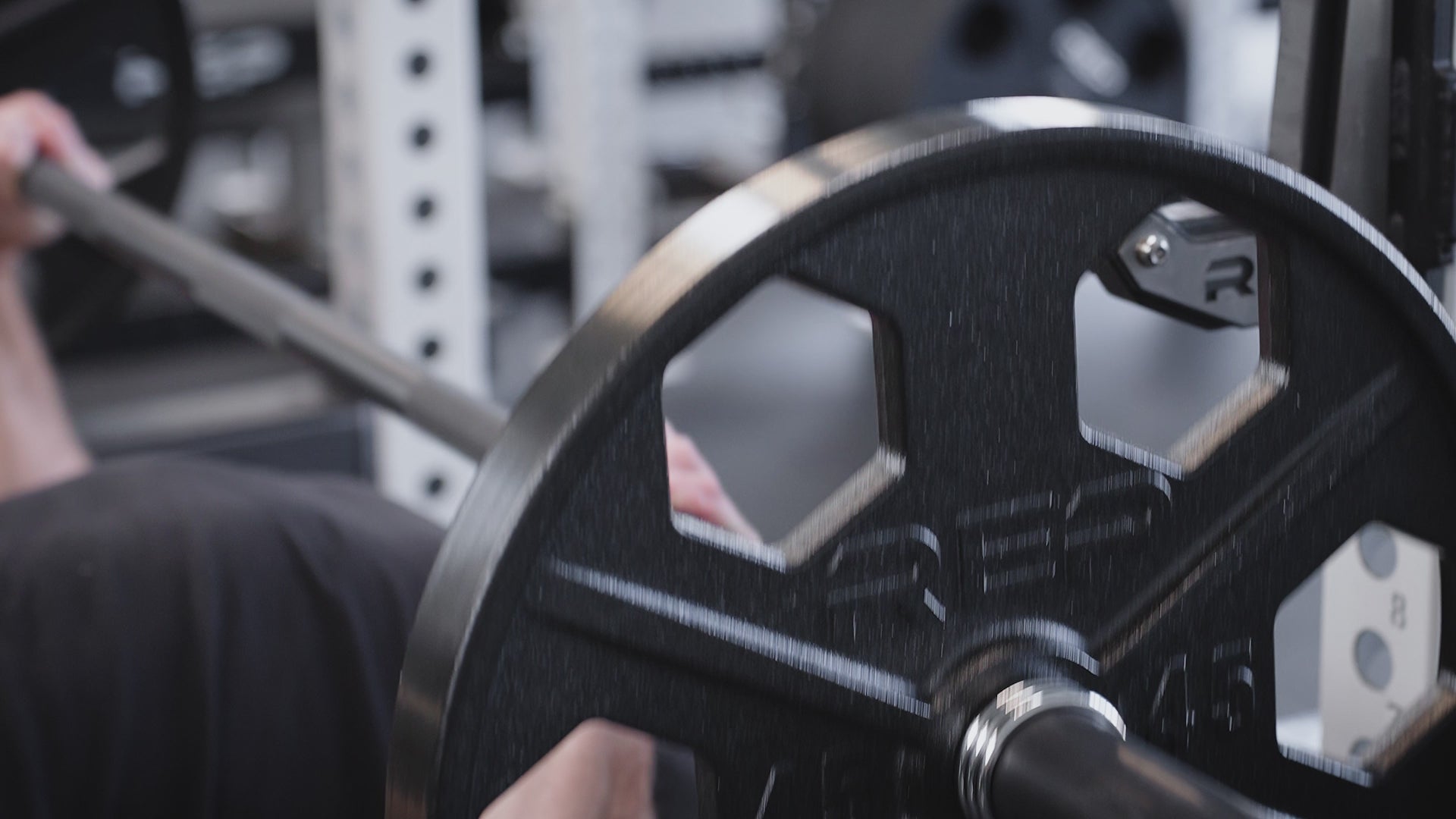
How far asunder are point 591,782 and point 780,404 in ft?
1.34

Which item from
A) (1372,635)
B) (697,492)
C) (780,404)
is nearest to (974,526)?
(697,492)

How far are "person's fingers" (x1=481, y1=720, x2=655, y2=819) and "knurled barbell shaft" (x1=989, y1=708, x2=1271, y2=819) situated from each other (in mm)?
340

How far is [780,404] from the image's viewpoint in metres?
1.14

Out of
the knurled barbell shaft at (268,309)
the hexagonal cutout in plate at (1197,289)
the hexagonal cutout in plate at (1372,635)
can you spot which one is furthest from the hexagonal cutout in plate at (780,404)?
the hexagonal cutout in plate at (1197,289)

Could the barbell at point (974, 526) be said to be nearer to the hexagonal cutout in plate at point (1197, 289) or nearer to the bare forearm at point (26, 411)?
the hexagonal cutout in plate at point (1197, 289)

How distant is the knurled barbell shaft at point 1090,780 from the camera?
0.40 m

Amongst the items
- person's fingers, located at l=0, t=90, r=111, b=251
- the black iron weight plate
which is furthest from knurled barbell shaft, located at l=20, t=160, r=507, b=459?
the black iron weight plate

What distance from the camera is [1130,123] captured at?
1.51 ft

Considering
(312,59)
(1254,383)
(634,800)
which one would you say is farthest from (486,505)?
(312,59)

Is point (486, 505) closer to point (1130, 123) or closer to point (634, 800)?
point (1130, 123)

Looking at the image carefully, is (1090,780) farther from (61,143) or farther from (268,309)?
(61,143)

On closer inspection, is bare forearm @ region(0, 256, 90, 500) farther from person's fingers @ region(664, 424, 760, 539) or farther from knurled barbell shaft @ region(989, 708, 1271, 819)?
knurled barbell shaft @ region(989, 708, 1271, 819)

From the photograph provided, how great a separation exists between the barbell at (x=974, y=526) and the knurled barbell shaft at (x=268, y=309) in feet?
1.32

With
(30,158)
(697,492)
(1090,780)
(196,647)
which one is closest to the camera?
(1090,780)
